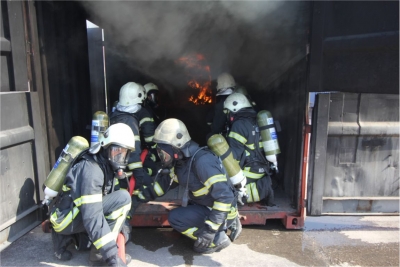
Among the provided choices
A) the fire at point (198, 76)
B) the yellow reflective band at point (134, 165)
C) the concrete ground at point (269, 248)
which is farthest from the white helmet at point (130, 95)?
the fire at point (198, 76)

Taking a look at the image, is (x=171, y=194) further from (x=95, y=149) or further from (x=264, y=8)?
(x=264, y=8)

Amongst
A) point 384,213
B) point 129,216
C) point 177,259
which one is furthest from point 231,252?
point 384,213

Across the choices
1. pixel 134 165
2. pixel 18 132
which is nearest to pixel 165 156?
pixel 134 165

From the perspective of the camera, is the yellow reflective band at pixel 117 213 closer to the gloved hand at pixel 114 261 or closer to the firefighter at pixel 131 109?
the gloved hand at pixel 114 261

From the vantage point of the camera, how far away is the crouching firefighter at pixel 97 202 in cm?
286

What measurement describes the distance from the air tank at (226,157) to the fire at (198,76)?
3.19 metres

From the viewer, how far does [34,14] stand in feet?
12.4

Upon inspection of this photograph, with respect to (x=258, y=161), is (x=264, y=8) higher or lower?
higher

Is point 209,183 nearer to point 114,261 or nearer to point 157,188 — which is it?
point 157,188

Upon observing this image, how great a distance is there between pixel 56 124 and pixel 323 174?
10.8 feet

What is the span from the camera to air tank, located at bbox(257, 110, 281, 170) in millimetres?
4234

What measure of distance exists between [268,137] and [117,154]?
199 cm

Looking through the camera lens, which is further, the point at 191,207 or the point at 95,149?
the point at 191,207

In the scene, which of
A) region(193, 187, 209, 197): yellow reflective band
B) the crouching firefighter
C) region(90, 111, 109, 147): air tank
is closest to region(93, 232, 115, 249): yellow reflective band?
the crouching firefighter
